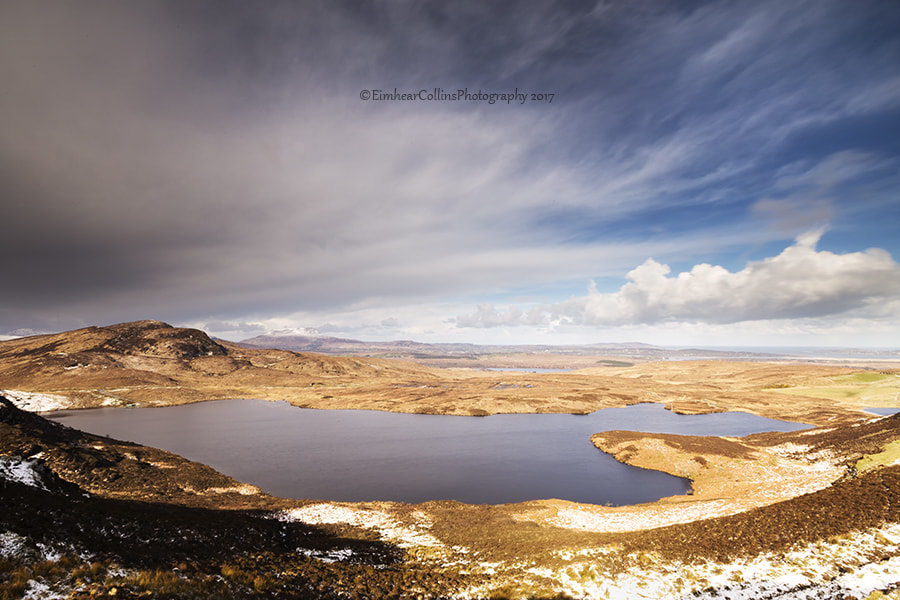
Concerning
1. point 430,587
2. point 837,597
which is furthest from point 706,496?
point 430,587

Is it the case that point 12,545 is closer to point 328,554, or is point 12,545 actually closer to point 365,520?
point 328,554

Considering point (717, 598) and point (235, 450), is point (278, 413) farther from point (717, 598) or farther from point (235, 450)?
point (717, 598)

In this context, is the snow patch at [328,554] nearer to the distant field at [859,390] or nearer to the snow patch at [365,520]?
the snow patch at [365,520]

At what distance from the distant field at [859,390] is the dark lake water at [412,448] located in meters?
30.4

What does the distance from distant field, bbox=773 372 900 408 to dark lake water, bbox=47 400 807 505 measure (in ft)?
99.6

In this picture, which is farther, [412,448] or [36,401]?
[36,401]

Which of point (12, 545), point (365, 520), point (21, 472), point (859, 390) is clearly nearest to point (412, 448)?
point (365, 520)

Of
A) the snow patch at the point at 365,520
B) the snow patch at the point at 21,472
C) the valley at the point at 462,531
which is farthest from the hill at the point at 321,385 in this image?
Answer: the snow patch at the point at 21,472

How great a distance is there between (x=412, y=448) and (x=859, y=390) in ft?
392

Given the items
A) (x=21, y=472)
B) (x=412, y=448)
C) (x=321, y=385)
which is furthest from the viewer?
(x=321, y=385)

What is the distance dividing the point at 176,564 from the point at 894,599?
79.0 ft

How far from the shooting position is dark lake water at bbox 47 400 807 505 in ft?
124

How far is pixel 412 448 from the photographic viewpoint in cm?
5481

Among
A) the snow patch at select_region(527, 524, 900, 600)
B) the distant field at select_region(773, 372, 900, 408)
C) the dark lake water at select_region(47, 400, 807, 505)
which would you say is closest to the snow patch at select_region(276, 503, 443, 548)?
the dark lake water at select_region(47, 400, 807, 505)
